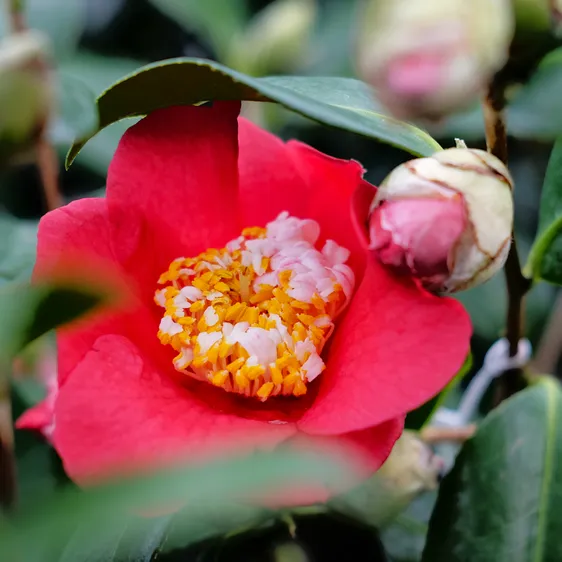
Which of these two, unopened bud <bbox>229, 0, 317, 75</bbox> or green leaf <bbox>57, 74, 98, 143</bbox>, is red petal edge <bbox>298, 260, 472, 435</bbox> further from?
unopened bud <bbox>229, 0, 317, 75</bbox>

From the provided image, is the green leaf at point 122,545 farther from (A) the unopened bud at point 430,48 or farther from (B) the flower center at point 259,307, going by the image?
(A) the unopened bud at point 430,48

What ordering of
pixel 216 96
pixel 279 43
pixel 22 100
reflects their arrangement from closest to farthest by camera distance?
pixel 22 100
pixel 216 96
pixel 279 43

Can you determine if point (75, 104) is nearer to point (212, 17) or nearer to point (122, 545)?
point (122, 545)

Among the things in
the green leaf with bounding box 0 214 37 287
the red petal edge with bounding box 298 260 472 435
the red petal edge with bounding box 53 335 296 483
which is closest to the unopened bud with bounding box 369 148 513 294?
the red petal edge with bounding box 298 260 472 435

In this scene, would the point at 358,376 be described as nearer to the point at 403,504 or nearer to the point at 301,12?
the point at 403,504

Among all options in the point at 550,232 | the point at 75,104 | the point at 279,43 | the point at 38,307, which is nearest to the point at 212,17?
the point at 279,43

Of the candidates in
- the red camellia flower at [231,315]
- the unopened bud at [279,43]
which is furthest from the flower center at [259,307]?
the unopened bud at [279,43]
